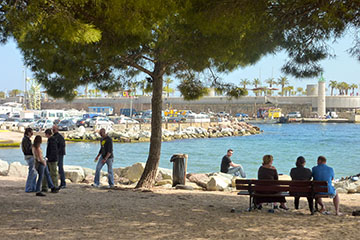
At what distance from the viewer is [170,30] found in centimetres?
908

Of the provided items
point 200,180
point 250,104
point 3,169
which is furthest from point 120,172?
point 250,104

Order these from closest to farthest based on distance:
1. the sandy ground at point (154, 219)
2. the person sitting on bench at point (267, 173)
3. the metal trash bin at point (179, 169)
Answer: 1. the sandy ground at point (154, 219)
2. the person sitting on bench at point (267, 173)
3. the metal trash bin at point (179, 169)

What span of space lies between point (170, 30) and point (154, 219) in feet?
12.8

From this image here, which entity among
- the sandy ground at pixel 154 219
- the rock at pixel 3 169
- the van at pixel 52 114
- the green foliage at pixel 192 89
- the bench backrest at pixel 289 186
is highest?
the green foliage at pixel 192 89

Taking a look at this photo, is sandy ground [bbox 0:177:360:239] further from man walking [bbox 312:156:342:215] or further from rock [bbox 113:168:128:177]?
rock [bbox 113:168:128:177]

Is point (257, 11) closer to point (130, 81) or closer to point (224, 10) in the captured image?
point (224, 10)

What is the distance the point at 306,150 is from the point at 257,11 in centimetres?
3545

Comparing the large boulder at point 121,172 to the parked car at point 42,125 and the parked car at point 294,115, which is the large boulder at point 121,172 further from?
the parked car at point 294,115

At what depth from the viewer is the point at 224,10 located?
6934mm

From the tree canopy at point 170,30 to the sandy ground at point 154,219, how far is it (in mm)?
2561

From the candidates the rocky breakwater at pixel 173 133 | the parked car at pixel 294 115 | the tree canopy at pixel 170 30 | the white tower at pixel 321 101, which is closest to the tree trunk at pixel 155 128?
the tree canopy at pixel 170 30

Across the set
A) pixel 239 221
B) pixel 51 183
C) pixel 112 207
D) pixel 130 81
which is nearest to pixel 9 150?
pixel 130 81

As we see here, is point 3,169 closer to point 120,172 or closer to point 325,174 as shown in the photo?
point 120,172

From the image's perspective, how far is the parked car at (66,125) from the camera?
45.5 meters
